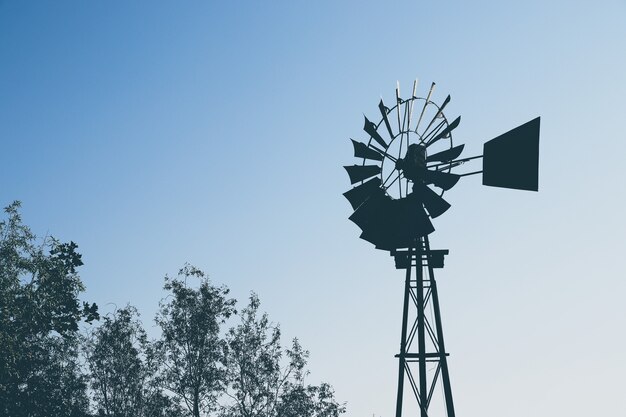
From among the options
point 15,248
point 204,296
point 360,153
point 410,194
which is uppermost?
point 204,296

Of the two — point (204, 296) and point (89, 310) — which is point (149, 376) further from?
point (89, 310)

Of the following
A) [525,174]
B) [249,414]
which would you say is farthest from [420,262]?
[249,414]

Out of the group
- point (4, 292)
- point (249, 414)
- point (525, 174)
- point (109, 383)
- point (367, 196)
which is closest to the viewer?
point (525, 174)

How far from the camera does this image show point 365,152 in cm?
2139

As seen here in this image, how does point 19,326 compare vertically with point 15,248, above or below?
below

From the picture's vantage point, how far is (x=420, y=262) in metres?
20.0

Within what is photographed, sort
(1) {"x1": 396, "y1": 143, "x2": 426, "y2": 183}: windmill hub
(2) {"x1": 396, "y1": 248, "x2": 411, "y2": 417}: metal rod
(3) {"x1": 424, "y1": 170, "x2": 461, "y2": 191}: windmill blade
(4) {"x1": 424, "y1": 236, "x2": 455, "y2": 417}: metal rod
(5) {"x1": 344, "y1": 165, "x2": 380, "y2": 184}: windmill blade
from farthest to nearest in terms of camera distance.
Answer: (5) {"x1": 344, "y1": 165, "x2": 380, "y2": 184}: windmill blade < (1) {"x1": 396, "y1": 143, "x2": 426, "y2": 183}: windmill hub < (3) {"x1": 424, "y1": 170, "x2": 461, "y2": 191}: windmill blade < (2) {"x1": 396, "y1": 248, "x2": 411, "y2": 417}: metal rod < (4) {"x1": 424, "y1": 236, "x2": 455, "y2": 417}: metal rod

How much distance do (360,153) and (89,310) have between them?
650 inches

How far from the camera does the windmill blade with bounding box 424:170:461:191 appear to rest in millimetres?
19969

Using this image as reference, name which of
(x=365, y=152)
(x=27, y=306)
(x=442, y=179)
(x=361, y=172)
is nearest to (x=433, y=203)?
(x=442, y=179)

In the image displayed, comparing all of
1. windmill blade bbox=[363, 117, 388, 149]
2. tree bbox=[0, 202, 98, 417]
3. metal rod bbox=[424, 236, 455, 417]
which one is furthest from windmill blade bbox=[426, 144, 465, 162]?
tree bbox=[0, 202, 98, 417]

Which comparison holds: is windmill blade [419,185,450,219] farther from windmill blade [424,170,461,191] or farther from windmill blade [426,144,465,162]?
windmill blade [426,144,465,162]

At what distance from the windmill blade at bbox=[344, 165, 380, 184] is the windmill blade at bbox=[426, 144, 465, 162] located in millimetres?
1629

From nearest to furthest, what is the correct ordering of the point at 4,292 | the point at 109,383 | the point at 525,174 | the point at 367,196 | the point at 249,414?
the point at 525,174 → the point at 367,196 → the point at 4,292 → the point at 249,414 → the point at 109,383
